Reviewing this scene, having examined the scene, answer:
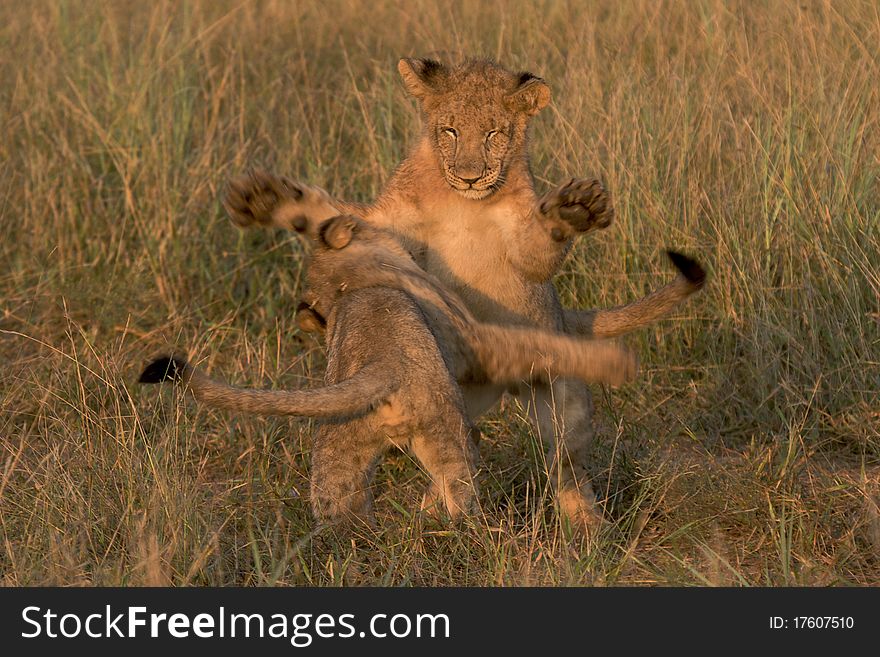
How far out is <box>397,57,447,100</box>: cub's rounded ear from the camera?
15.3 ft

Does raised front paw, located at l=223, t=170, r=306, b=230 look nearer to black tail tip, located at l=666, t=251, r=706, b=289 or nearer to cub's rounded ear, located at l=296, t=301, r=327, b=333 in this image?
cub's rounded ear, located at l=296, t=301, r=327, b=333

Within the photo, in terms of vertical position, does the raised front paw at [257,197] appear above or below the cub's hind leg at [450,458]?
above

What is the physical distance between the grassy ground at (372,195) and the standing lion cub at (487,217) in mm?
151

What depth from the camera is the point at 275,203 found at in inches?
171

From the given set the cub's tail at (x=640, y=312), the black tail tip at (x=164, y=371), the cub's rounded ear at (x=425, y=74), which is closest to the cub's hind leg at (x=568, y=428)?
the cub's tail at (x=640, y=312)

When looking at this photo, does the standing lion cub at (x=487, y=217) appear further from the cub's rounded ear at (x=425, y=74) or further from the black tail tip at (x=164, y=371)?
the black tail tip at (x=164, y=371)

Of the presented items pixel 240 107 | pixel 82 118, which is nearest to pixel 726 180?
pixel 240 107

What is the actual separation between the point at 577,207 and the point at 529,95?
1.97 feet

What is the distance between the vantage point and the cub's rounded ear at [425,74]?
4652 millimetres

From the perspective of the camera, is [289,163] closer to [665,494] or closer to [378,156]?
[378,156]

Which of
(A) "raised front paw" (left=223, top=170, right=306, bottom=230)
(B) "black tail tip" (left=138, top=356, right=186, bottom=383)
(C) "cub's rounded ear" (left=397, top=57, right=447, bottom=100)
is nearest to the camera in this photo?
(B) "black tail tip" (left=138, top=356, right=186, bottom=383)

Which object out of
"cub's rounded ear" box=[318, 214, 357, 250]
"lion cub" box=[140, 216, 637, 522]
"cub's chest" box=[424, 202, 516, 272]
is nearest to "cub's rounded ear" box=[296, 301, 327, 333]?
"lion cub" box=[140, 216, 637, 522]

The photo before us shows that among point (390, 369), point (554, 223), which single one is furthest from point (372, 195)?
point (390, 369)

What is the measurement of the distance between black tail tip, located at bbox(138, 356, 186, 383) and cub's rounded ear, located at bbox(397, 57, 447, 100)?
1.56 meters
